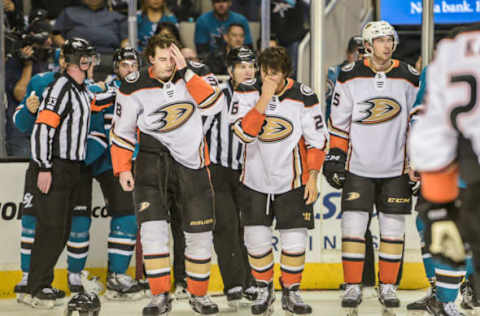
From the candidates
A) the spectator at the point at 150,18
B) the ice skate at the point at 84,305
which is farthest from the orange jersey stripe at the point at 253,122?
the spectator at the point at 150,18

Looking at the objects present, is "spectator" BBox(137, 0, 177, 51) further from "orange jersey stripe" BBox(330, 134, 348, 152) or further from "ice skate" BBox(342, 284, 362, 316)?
"ice skate" BBox(342, 284, 362, 316)

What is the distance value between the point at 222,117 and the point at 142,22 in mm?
2096

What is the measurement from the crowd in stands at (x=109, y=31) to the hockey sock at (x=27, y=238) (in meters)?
1.25

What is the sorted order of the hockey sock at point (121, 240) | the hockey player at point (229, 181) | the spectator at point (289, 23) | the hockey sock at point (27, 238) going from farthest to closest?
the spectator at point (289, 23)
the hockey sock at point (121, 240)
the hockey sock at point (27, 238)
the hockey player at point (229, 181)

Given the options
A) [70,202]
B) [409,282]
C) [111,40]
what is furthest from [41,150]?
[409,282]

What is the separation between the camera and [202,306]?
427 centimetres

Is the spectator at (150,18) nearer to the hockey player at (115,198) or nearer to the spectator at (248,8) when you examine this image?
the spectator at (248,8)

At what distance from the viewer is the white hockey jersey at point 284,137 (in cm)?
434

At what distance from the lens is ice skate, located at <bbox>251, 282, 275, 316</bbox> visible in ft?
14.1

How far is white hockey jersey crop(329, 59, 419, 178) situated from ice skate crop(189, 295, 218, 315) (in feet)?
3.58

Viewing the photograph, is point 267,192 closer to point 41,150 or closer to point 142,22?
point 41,150

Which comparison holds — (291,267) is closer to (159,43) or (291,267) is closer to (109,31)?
(159,43)

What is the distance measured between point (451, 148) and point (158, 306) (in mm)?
2295

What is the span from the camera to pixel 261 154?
14.4ft
